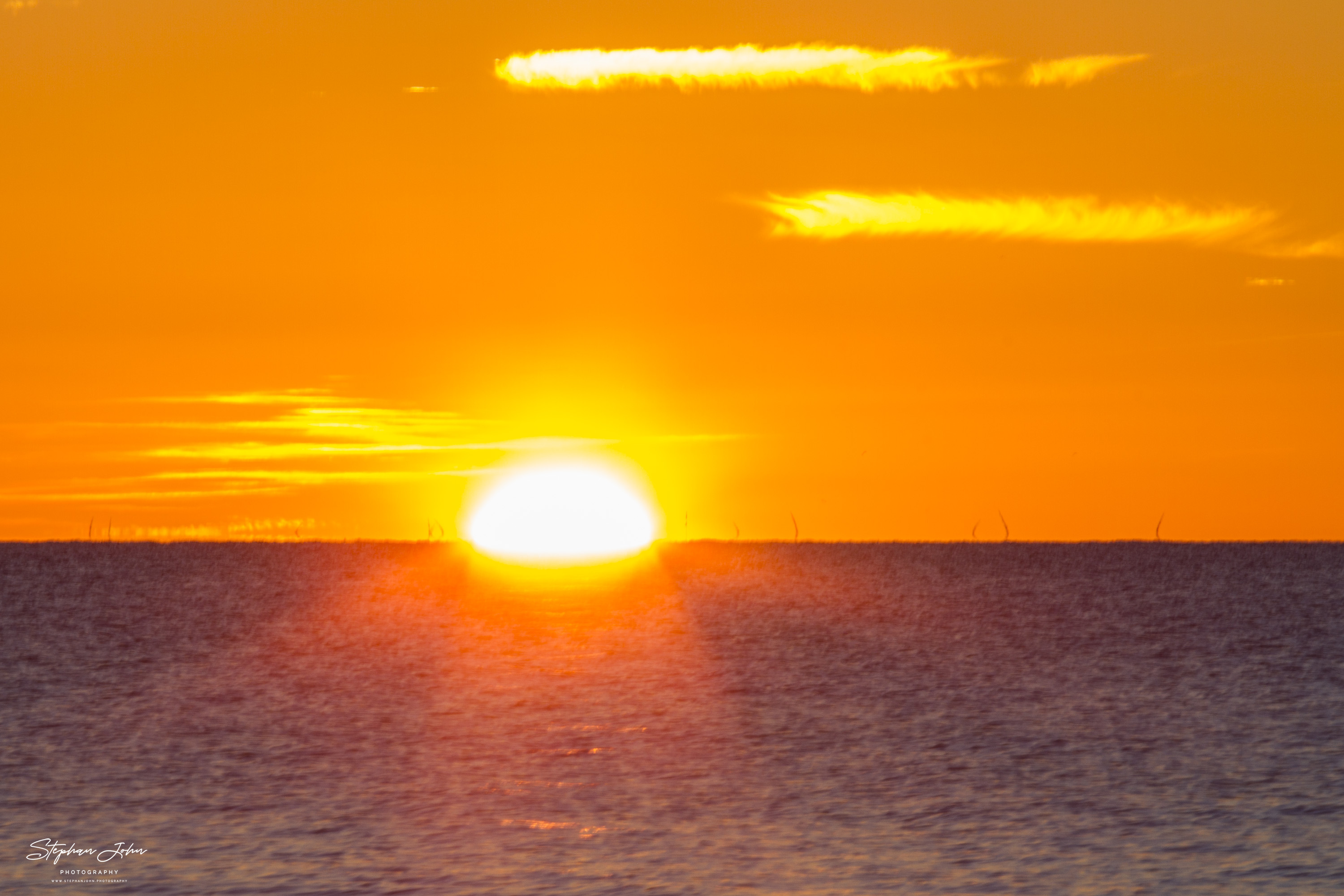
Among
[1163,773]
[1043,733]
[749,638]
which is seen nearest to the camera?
[1163,773]

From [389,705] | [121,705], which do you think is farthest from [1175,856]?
[121,705]

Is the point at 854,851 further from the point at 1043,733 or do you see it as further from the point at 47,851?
the point at 1043,733

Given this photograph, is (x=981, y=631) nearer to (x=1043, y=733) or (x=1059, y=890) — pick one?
(x=1043, y=733)

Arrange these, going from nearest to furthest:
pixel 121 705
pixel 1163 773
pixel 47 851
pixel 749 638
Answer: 1. pixel 47 851
2. pixel 1163 773
3. pixel 121 705
4. pixel 749 638

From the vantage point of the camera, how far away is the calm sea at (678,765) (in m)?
36.6

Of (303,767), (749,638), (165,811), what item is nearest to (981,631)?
(749,638)

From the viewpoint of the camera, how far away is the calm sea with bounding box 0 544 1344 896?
120 ft

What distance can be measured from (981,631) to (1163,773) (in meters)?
77.5

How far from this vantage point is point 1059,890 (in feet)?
112

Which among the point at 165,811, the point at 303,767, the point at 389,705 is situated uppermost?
the point at 389,705

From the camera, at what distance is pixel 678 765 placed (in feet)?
175

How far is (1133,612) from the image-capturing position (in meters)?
154

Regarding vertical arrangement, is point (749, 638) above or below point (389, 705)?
above

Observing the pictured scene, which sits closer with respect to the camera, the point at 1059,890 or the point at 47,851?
the point at 1059,890
